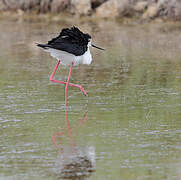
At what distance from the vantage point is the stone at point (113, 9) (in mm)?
16797

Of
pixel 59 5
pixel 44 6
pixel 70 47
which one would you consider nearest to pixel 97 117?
pixel 70 47

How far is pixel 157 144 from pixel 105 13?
12207mm

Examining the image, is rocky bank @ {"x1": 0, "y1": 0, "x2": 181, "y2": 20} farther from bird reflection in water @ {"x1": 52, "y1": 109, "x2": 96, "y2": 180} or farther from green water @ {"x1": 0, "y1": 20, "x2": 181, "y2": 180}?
bird reflection in water @ {"x1": 52, "y1": 109, "x2": 96, "y2": 180}

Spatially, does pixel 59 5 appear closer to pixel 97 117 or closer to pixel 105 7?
pixel 105 7

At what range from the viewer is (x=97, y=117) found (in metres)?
6.57

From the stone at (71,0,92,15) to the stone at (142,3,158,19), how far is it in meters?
2.04

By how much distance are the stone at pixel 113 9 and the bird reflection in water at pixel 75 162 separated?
11.6 m

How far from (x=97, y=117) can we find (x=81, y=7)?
11487mm

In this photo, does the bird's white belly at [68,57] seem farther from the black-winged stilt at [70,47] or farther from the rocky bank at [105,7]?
the rocky bank at [105,7]

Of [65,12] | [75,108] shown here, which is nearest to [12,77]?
[75,108]

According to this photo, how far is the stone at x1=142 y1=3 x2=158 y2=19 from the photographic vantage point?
16.3 metres

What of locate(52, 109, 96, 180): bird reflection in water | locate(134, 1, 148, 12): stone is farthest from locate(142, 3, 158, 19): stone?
locate(52, 109, 96, 180): bird reflection in water

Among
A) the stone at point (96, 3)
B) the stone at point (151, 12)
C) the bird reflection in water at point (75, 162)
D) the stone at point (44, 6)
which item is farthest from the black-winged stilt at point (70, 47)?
the stone at point (44, 6)

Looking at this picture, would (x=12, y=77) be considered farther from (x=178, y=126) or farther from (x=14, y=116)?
(x=178, y=126)
